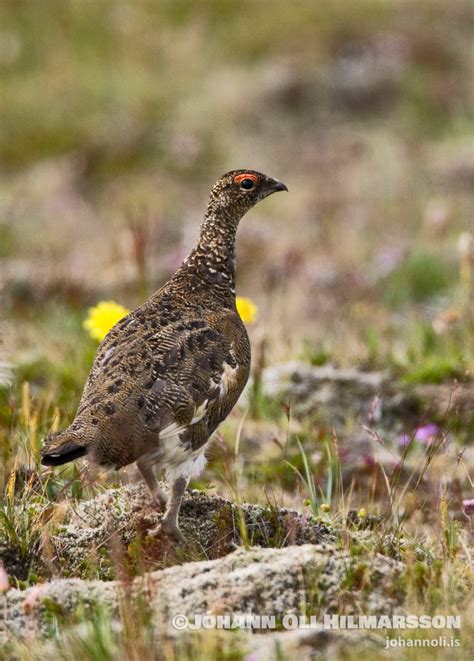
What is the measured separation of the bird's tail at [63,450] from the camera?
135 inches

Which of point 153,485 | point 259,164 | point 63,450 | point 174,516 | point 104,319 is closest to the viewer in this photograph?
point 63,450

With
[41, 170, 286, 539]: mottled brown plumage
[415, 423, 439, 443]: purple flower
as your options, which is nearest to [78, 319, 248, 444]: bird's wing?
[41, 170, 286, 539]: mottled brown plumage

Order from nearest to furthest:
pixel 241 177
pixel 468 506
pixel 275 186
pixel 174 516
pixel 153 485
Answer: pixel 468 506 → pixel 174 516 → pixel 153 485 → pixel 241 177 → pixel 275 186

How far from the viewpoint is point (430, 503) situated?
497 cm

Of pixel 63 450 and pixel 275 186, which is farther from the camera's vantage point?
pixel 275 186

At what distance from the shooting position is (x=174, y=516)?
3.86m

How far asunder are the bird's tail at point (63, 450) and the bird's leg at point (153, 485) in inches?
21.1

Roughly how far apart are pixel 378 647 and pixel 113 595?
34.1 inches

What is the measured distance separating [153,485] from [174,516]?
265 mm

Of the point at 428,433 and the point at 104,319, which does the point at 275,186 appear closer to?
the point at 104,319

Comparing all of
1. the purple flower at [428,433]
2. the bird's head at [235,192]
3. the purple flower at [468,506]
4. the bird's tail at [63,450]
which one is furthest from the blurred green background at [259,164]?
the purple flower at [468,506]

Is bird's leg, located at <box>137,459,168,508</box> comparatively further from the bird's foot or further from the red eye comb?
the red eye comb

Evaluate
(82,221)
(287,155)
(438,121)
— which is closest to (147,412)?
(82,221)

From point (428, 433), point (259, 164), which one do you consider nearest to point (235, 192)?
point (428, 433)
